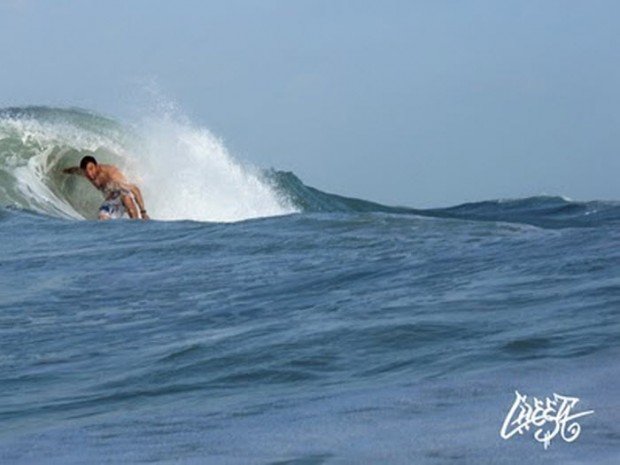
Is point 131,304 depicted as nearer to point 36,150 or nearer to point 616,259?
point 616,259

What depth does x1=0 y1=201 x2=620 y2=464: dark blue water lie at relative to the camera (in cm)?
531

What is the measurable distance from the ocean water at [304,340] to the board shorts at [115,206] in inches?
103

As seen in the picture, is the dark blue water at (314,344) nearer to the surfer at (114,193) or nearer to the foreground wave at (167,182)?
the surfer at (114,193)

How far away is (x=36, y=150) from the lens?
23.6 m

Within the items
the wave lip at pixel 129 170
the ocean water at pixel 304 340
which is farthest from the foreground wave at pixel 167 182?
the ocean water at pixel 304 340

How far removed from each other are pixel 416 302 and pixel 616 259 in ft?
4.40

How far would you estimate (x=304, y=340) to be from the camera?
24.7 ft

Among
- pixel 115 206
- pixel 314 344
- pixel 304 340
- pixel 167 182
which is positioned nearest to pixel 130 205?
pixel 115 206

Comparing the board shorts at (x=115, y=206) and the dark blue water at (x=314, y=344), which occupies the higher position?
the board shorts at (x=115, y=206)

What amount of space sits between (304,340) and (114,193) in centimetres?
1052

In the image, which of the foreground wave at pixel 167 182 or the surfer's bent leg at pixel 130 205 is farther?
the foreground wave at pixel 167 182

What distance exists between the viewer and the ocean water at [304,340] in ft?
17.5

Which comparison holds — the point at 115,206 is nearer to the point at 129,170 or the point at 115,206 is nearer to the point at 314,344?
the point at 129,170

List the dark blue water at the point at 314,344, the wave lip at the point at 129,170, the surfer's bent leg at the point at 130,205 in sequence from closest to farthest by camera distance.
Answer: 1. the dark blue water at the point at 314,344
2. the surfer's bent leg at the point at 130,205
3. the wave lip at the point at 129,170
